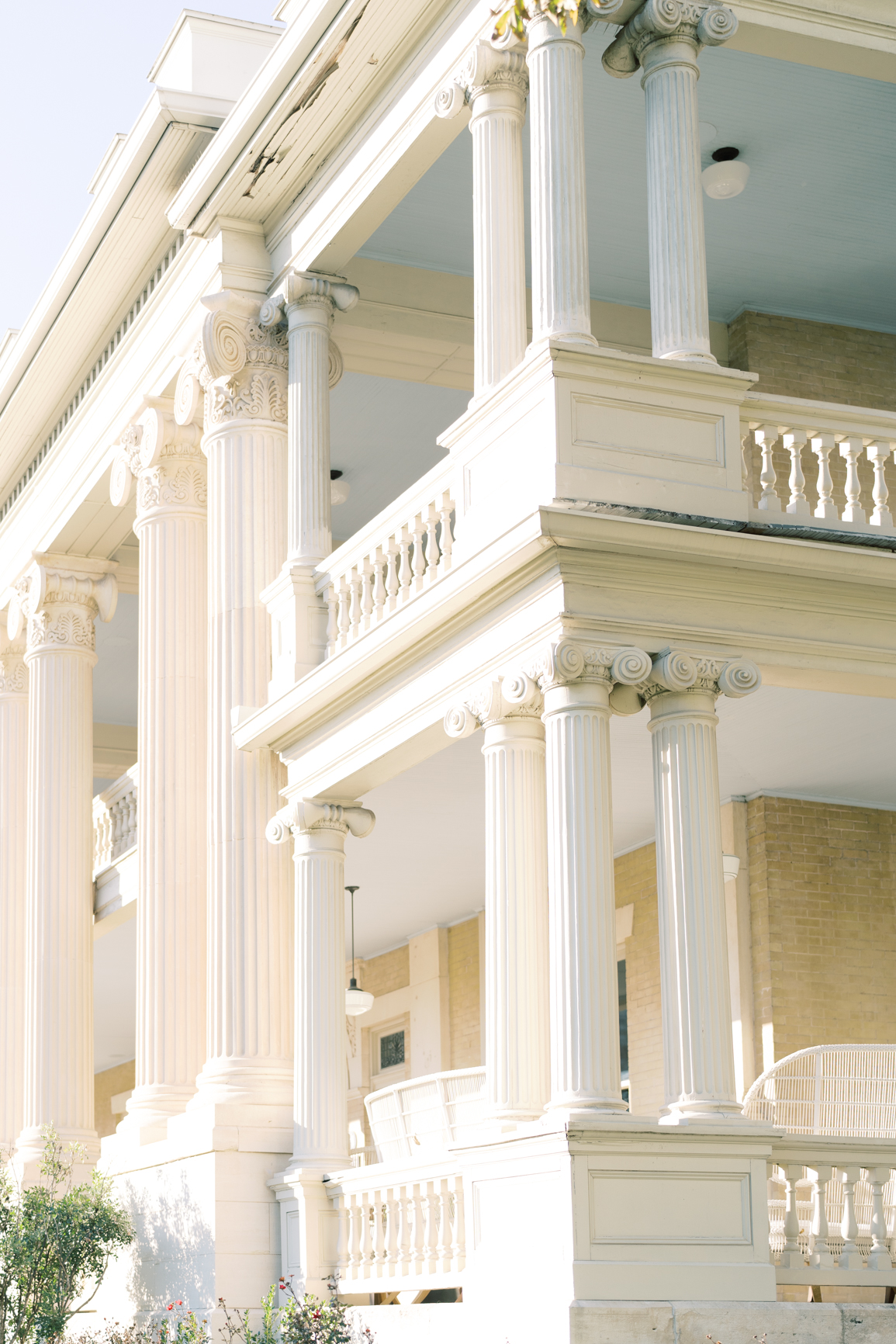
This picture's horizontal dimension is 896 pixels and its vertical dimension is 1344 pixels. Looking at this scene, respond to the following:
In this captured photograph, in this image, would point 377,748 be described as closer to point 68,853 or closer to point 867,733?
point 867,733

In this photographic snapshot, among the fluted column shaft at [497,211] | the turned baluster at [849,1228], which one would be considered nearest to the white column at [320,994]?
the fluted column shaft at [497,211]

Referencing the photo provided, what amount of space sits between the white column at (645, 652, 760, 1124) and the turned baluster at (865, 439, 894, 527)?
1611 mm

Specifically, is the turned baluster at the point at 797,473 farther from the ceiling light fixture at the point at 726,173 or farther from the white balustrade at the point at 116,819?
the white balustrade at the point at 116,819

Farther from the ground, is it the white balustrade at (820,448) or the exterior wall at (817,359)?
the exterior wall at (817,359)

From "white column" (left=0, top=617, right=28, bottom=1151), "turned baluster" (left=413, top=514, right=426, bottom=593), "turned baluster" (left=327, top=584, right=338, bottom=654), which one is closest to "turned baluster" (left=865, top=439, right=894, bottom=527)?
A: "turned baluster" (left=413, top=514, right=426, bottom=593)

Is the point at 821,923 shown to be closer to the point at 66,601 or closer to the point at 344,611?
the point at 344,611

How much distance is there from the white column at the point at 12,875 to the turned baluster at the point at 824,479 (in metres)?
12.0

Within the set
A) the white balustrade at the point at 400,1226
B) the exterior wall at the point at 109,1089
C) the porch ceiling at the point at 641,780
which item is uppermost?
Result: the porch ceiling at the point at 641,780

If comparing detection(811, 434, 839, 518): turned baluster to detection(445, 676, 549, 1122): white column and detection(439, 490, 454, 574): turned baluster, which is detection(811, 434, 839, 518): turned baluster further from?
detection(439, 490, 454, 574): turned baluster

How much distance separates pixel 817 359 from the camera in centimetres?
1600

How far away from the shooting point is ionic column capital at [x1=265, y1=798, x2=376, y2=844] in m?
13.1

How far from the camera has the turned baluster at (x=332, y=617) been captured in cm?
1337

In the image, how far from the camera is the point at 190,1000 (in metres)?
15.4

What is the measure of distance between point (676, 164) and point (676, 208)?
269 millimetres
